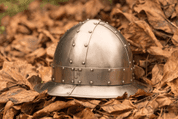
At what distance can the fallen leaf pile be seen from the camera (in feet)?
4.42

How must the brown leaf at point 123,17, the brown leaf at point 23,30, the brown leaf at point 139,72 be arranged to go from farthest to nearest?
the brown leaf at point 23,30 → the brown leaf at point 123,17 → the brown leaf at point 139,72

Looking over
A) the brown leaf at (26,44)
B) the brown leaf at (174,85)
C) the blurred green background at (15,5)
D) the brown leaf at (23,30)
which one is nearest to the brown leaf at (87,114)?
the brown leaf at (174,85)

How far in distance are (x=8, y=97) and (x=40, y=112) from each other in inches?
10.9

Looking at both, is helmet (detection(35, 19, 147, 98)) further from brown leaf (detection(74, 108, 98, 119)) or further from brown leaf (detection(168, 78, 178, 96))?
brown leaf (detection(168, 78, 178, 96))

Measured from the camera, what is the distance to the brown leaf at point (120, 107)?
1.33 meters

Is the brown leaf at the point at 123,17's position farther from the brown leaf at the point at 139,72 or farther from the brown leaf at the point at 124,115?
the brown leaf at the point at 124,115

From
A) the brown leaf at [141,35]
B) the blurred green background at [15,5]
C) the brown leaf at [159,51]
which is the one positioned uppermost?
the blurred green background at [15,5]

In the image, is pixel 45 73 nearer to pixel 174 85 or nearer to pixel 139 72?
pixel 139 72

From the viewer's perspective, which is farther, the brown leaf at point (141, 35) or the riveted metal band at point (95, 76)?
the brown leaf at point (141, 35)

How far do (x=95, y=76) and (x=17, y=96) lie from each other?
497mm

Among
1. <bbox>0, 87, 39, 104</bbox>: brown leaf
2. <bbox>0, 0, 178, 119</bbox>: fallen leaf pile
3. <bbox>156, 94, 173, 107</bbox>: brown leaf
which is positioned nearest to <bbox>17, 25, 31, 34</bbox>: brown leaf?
<bbox>0, 0, 178, 119</bbox>: fallen leaf pile

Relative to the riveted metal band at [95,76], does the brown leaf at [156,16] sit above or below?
above

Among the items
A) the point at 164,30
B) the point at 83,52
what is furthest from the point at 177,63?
the point at 83,52

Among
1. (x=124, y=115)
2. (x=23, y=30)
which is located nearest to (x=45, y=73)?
(x=124, y=115)
